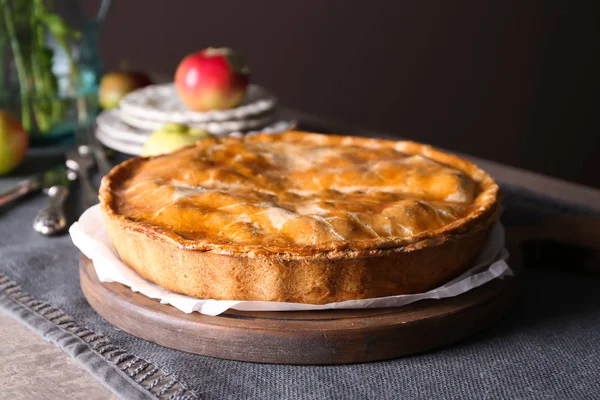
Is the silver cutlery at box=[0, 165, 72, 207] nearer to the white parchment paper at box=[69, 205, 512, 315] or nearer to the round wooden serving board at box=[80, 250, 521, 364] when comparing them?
the white parchment paper at box=[69, 205, 512, 315]

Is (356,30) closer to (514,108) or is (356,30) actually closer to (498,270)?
(514,108)

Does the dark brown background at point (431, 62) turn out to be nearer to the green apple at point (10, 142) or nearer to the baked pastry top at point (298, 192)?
the baked pastry top at point (298, 192)

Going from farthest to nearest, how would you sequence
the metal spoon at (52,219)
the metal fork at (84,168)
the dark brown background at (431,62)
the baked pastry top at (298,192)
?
the dark brown background at (431,62)
the metal fork at (84,168)
the metal spoon at (52,219)
the baked pastry top at (298,192)

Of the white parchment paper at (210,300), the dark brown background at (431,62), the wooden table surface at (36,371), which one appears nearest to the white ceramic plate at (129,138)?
the white parchment paper at (210,300)

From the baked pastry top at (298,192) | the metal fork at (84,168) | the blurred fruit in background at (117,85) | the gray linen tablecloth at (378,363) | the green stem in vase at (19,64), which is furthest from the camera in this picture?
the blurred fruit in background at (117,85)

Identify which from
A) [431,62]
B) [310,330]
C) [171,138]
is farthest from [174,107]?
[431,62]

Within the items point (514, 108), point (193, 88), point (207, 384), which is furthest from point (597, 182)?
point (207, 384)

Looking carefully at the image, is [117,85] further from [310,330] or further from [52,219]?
[310,330]
